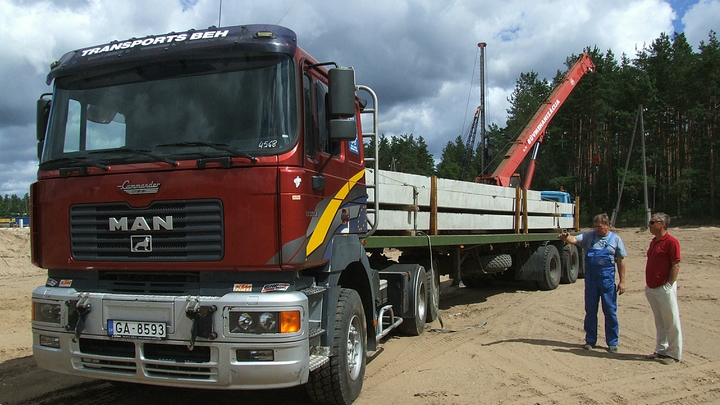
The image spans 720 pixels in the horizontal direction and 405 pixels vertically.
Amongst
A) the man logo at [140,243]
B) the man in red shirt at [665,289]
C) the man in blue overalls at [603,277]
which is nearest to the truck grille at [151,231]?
the man logo at [140,243]

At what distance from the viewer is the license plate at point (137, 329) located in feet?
12.7

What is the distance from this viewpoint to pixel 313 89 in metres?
4.50

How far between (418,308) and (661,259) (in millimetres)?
2995

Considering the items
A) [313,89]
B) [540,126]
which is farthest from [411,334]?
[540,126]

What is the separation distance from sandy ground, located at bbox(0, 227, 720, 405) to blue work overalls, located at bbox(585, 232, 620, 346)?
28cm

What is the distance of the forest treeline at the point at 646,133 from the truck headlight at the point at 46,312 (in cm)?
3298

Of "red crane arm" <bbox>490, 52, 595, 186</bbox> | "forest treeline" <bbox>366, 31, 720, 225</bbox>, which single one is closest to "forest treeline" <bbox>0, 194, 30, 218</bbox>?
"forest treeline" <bbox>366, 31, 720, 225</bbox>

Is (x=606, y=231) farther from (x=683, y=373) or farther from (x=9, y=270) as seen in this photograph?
Answer: (x=9, y=270)

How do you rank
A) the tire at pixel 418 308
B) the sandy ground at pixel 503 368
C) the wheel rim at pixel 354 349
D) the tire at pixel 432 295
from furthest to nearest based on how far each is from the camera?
the tire at pixel 432 295, the tire at pixel 418 308, the sandy ground at pixel 503 368, the wheel rim at pixel 354 349

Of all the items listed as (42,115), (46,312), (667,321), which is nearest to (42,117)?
(42,115)

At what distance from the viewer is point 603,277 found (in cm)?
656

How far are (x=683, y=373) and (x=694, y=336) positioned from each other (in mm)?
1970

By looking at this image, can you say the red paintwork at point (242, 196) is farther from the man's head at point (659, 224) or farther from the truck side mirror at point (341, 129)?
the man's head at point (659, 224)

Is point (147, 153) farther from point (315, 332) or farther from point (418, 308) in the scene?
point (418, 308)
